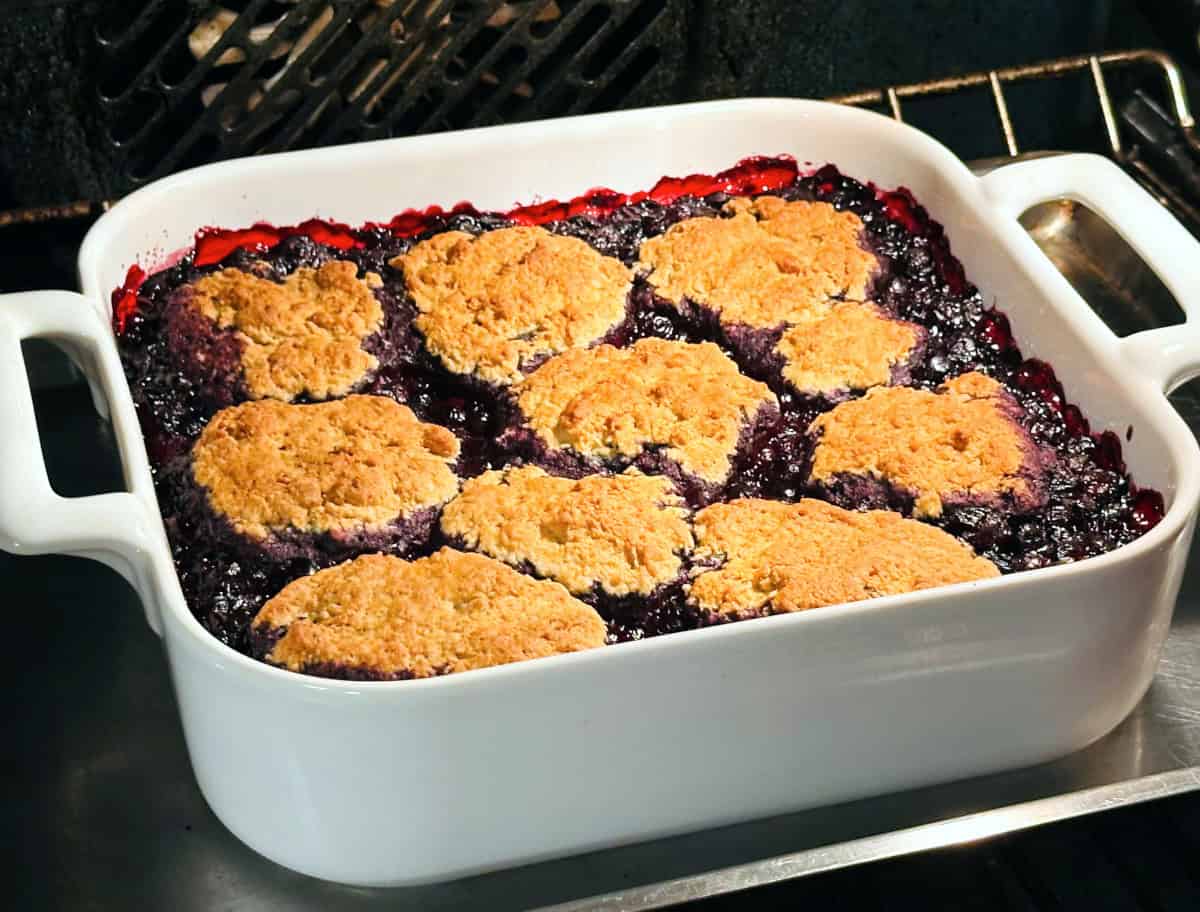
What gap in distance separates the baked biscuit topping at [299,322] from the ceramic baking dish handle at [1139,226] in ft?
2.01

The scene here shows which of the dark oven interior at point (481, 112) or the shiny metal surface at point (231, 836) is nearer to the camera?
the shiny metal surface at point (231, 836)

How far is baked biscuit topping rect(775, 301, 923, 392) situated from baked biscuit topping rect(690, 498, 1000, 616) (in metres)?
0.19

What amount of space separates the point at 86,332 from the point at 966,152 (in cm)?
119

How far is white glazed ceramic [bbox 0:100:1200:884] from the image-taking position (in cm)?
108

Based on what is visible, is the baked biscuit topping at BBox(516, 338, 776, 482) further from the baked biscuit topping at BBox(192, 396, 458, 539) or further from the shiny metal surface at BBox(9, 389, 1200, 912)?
the shiny metal surface at BBox(9, 389, 1200, 912)

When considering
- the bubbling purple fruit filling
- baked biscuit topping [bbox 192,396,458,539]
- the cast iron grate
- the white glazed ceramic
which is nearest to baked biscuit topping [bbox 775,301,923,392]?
the bubbling purple fruit filling

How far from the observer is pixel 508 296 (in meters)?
1.56

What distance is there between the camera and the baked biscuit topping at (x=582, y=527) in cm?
127

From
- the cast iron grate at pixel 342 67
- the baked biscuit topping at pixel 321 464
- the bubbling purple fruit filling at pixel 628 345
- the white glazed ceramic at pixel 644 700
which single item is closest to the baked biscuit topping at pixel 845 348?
the bubbling purple fruit filling at pixel 628 345

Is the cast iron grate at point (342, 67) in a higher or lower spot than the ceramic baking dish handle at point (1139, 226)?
lower

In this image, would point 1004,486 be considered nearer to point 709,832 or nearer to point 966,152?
point 709,832

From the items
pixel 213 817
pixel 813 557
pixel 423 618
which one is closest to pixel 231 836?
pixel 213 817

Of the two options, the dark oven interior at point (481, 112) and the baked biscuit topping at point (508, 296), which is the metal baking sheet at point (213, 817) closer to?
the dark oven interior at point (481, 112)

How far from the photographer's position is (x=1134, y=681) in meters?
1.26
